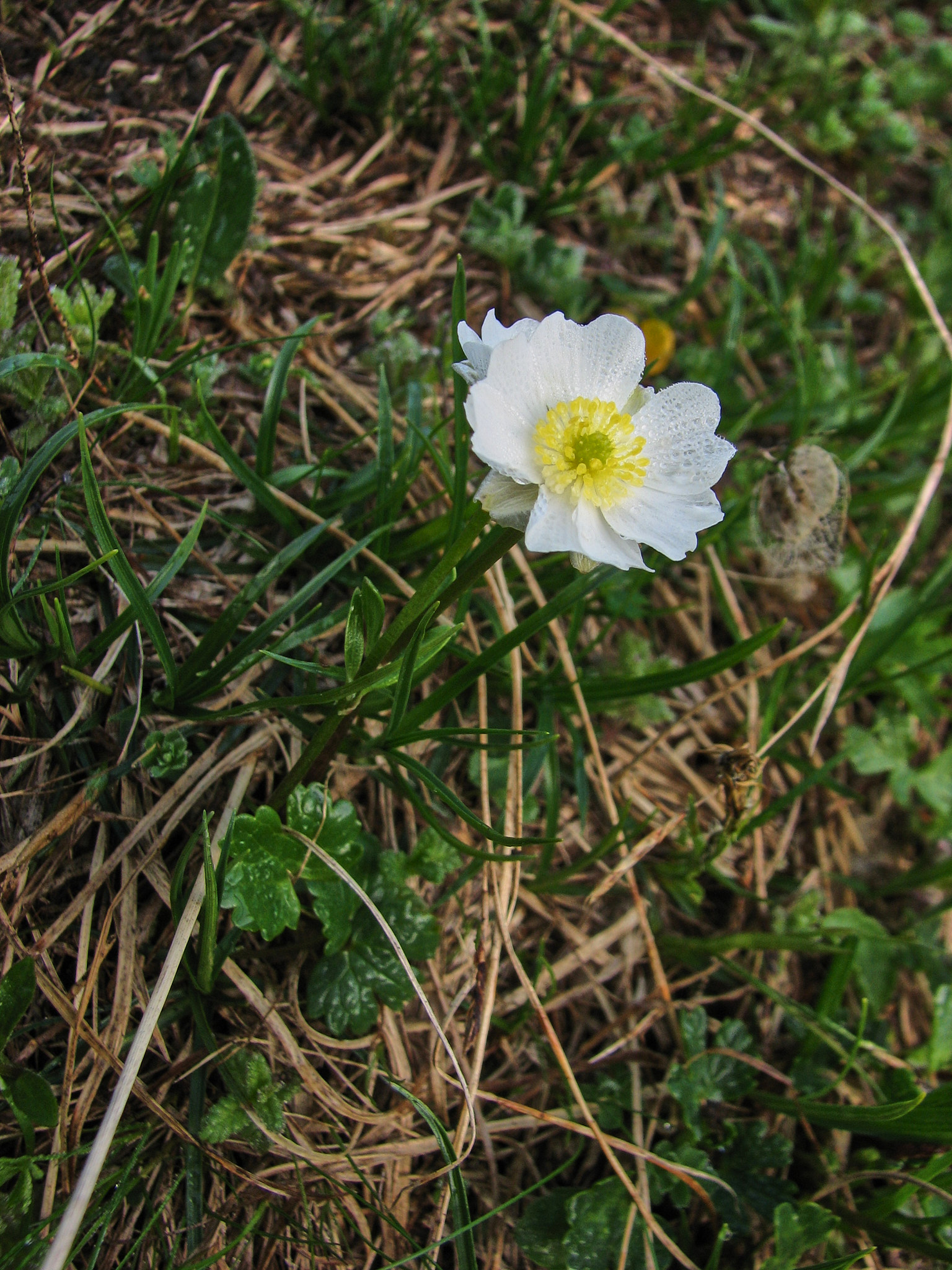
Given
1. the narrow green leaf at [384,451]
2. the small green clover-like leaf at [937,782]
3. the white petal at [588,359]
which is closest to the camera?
the white petal at [588,359]

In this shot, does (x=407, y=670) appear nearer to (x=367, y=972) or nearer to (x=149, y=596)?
(x=149, y=596)

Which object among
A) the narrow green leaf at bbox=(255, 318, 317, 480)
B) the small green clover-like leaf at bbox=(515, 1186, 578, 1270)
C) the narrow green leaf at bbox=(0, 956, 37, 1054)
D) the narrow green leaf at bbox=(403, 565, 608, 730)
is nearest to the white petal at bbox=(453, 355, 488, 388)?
the narrow green leaf at bbox=(403, 565, 608, 730)

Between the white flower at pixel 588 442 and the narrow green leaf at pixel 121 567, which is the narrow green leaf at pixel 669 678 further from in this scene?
the narrow green leaf at pixel 121 567

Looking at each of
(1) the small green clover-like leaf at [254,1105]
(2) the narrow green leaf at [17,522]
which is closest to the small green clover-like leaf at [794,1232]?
(1) the small green clover-like leaf at [254,1105]

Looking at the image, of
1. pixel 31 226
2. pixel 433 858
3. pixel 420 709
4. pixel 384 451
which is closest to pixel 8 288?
pixel 31 226

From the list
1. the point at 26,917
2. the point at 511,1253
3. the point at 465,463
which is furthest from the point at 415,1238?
the point at 465,463
